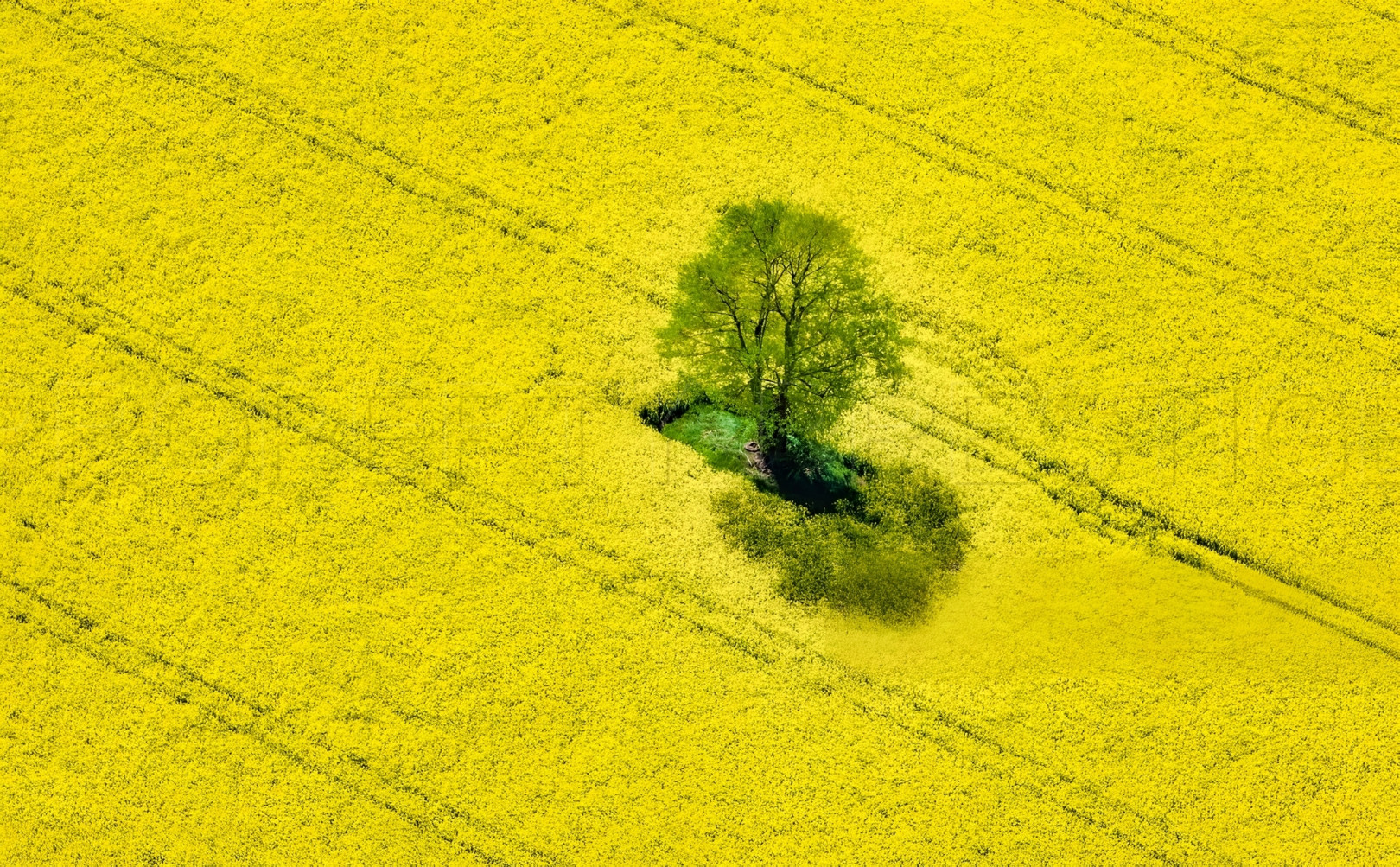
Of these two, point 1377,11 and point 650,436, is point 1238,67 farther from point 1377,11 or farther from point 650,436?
point 650,436

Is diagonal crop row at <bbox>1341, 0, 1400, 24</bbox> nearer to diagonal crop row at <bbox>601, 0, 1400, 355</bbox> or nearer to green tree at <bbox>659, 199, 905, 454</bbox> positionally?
diagonal crop row at <bbox>601, 0, 1400, 355</bbox>

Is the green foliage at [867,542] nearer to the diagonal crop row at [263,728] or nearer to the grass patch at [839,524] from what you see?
the grass patch at [839,524]

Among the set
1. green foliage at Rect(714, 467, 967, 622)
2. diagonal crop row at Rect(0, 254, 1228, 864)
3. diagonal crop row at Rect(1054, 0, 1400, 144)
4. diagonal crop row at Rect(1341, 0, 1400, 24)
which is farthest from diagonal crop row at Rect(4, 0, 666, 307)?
diagonal crop row at Rect(1341, 0, 1400, 24)

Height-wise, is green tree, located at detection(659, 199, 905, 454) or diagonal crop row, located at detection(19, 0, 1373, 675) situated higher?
green tree, located at detection(659, 199, 905, 454)

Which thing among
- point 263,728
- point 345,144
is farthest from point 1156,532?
point 345,144

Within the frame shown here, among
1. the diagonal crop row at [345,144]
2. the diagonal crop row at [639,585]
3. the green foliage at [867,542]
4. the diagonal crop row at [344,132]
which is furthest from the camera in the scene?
the diagonal crop row at [344,132]

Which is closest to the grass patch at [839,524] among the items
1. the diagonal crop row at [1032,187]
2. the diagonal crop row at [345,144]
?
the diagonal crop row at [345,144]
